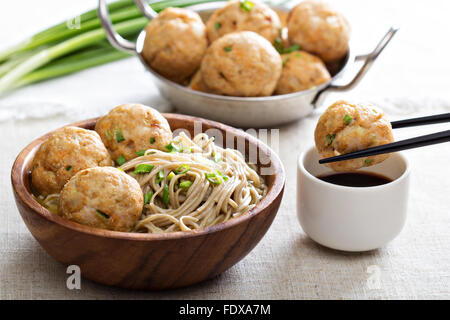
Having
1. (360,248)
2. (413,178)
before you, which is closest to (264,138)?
(413,178)

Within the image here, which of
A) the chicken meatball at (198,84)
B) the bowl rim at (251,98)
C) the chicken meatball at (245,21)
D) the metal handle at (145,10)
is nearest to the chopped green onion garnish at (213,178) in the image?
the bowl rim at (251,98)

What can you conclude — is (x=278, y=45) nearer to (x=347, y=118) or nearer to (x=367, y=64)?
(x=367, y=64)

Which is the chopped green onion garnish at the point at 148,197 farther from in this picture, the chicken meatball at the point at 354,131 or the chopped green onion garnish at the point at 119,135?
the chicken meatball at the point at 354,131

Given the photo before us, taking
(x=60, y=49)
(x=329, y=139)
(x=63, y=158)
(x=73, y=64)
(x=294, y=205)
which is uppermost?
(x=63, y=158)

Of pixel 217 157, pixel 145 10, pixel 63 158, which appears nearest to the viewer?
pixel 63 158

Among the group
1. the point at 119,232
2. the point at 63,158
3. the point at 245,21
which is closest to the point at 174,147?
the point at 63,158

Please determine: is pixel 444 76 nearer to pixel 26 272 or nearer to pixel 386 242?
pixel 386 242

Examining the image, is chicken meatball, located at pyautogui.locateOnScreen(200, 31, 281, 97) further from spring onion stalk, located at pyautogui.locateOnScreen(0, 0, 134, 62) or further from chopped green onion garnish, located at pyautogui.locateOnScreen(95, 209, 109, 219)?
chopped green onion garnish, located at pyautogui.locateOnScreen(95, 209, 109, 219)
